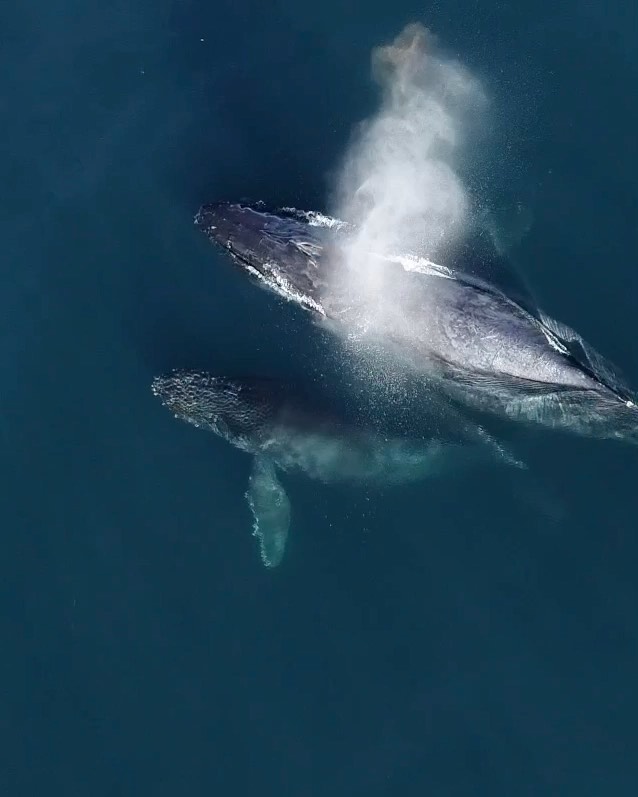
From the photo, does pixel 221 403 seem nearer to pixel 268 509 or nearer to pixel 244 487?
pixel 244 487

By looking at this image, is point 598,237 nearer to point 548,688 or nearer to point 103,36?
point 548,688

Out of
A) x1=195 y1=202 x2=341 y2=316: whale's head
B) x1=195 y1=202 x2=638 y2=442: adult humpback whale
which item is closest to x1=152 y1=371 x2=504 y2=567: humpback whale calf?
x1=195 y1=202 x2=638 y2=442: adult humpback whale

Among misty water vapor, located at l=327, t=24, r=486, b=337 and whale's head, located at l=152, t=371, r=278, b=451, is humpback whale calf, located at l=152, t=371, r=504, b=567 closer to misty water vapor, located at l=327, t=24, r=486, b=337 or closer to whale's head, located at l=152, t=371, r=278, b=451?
whale's head, located at l=152, t=371, r=278, b=451

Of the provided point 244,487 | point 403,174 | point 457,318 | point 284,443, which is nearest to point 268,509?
point 244,487

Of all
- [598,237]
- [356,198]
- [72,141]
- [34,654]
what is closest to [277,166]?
[356,198]

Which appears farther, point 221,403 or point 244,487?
point 221,403

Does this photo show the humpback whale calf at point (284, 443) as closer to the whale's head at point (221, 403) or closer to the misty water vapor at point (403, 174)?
the whale's head at point (221, 403)
